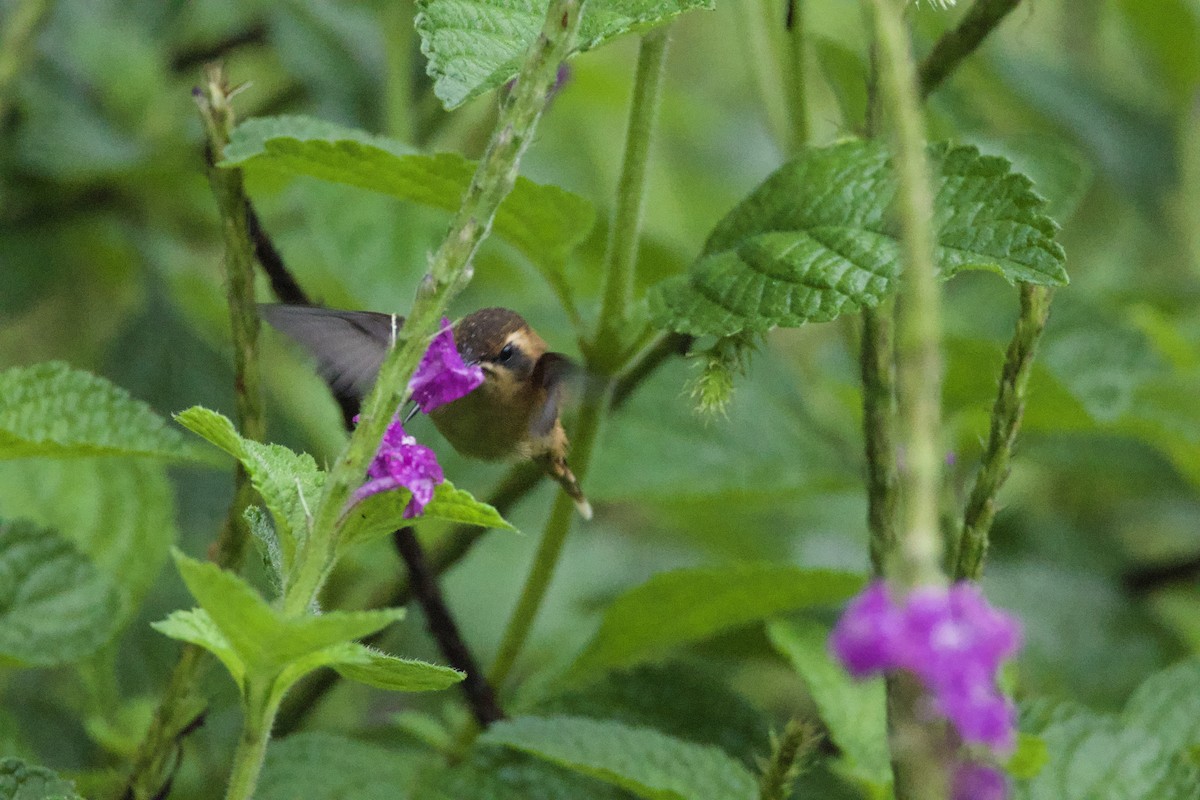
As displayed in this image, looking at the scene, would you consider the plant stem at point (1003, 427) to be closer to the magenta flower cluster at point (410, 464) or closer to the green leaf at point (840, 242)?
the green leaf at point (840, 242)

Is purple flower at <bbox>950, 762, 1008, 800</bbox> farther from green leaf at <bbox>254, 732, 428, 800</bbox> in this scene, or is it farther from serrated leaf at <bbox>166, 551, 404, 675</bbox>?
green leaf at <bbox>254, 732, 428, 800</bbox>

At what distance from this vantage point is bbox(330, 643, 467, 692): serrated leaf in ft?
2.46

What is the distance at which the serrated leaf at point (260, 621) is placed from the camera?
2.10 feet

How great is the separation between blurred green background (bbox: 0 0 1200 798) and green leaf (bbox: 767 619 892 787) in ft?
0.83

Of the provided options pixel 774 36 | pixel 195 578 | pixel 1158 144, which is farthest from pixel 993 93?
pixel 195 578

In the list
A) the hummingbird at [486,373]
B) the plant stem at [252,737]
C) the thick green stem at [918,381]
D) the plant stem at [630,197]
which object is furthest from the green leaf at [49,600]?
the thick green stem at [918,381]

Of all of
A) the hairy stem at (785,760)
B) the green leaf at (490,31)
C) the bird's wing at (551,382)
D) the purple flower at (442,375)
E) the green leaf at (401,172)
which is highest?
the green leaf at (490,31)

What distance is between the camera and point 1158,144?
7.79 ft

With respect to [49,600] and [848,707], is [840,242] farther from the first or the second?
[49,600]

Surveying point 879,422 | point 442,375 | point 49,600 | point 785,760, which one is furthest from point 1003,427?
point 49,600

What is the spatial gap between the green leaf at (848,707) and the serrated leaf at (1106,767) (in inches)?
5.0

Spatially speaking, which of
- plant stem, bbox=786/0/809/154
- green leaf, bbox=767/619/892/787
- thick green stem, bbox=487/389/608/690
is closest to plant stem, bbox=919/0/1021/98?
plant stem, bbox=786/0/809/154

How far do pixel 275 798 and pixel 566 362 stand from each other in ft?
1.42

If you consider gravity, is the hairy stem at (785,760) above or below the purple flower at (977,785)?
below
